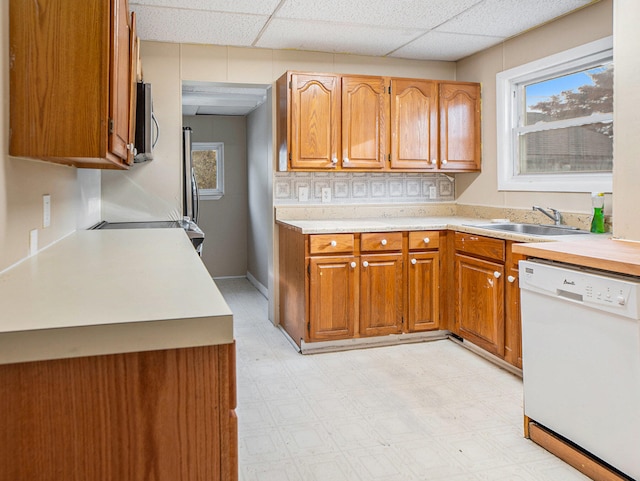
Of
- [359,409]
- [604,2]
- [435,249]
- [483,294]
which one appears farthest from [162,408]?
[604,2]

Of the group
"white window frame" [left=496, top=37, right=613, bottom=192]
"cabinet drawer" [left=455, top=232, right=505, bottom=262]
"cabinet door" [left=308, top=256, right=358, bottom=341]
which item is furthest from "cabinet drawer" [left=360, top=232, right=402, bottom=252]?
"white window frame" [left=496, top=37, right=613, bottom=192]

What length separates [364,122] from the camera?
3.96m

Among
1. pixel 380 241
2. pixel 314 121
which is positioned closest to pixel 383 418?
pixel 380 241

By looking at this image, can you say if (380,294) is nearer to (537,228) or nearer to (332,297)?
(332,297)

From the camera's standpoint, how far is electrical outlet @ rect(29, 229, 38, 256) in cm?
181

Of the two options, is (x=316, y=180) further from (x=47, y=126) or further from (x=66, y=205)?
(x=47, y=126)

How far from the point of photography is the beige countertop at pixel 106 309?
34.8 inches

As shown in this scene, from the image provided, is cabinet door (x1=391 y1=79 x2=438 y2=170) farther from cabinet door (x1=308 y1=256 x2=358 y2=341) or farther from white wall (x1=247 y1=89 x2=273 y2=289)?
white wall (x1=247 y1=89 x2=273 y2=289)

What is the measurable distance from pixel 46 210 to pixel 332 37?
253 cm

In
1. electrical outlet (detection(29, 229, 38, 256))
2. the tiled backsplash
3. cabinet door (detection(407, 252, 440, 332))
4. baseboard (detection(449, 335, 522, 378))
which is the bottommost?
baseboard (detection(449, 335, 522, 378))

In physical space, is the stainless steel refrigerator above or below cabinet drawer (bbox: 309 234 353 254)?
above

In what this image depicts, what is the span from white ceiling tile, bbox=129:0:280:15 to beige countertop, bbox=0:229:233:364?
206 centimetres

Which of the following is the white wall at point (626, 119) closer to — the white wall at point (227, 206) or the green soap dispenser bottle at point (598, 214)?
the green soap dispenser bottle at point (598, 214)

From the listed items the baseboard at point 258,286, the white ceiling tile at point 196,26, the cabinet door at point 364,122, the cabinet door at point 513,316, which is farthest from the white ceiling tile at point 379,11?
the baseboard at point 258,286
